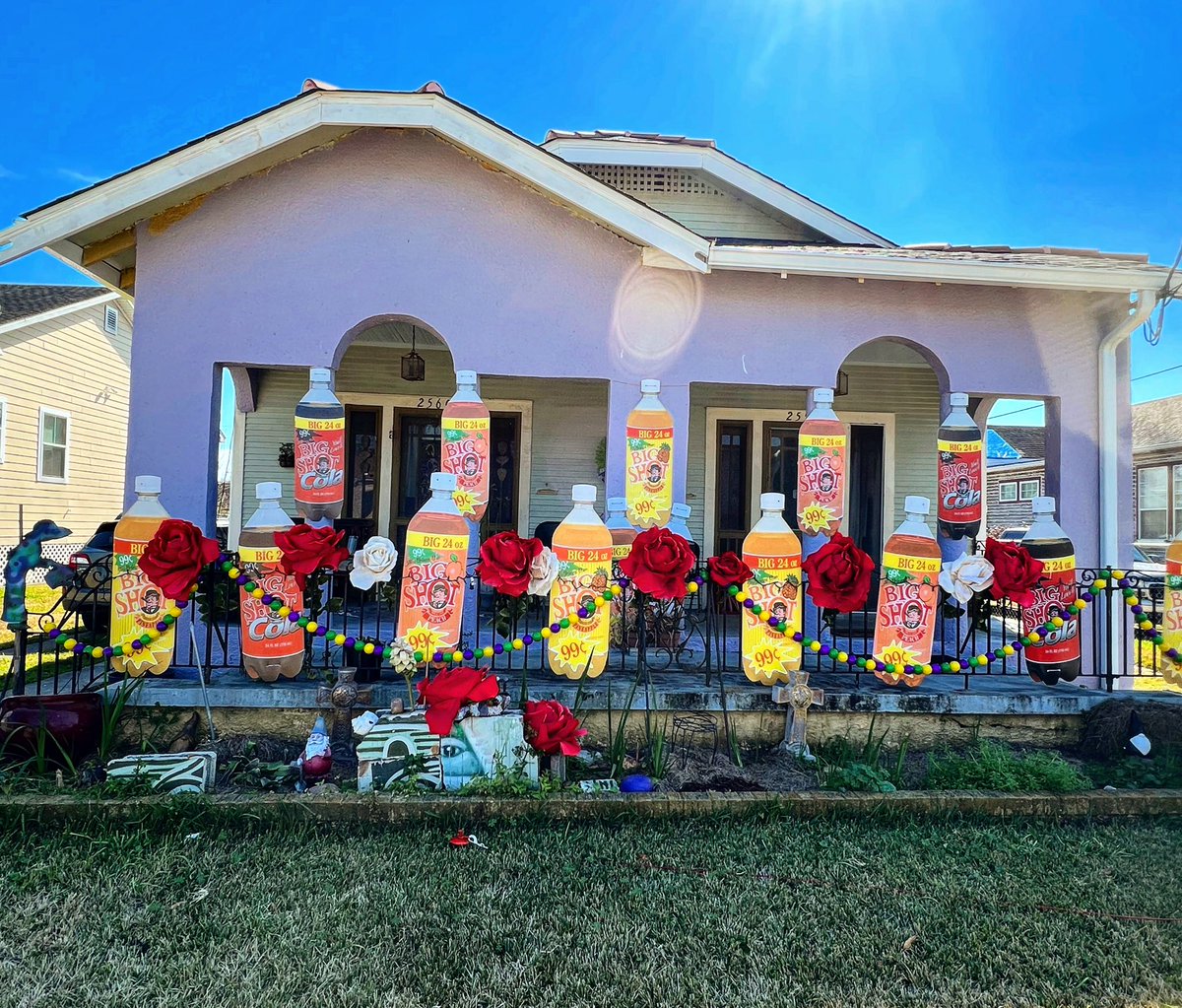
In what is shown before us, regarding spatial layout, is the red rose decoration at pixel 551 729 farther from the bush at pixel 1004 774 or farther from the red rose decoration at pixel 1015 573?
the red rose decoration at pixel 1015 573

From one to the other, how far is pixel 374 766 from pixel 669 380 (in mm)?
3546

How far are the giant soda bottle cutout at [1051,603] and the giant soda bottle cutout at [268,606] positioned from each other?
4684 millimetres

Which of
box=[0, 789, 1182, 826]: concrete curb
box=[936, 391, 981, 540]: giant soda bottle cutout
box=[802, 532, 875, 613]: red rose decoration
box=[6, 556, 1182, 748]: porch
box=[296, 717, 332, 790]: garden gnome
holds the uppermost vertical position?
box=[936, 391, 981, 540]: giant soda bottle cutout

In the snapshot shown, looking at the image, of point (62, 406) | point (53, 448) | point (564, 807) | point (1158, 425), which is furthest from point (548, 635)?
point (1158, 425)

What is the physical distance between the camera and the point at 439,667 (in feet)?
12.5

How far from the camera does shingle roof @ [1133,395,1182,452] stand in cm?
1850

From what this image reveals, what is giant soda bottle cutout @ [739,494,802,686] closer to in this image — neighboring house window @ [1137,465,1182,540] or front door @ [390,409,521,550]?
front door @ [390,409,521,550]

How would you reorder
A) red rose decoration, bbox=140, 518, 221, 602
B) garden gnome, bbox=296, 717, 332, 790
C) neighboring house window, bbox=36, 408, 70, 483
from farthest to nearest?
neighboring house window, bbox=36, 408, 70, 483
red rose decoration, bbox=140, 518, 221, 602
garden gnome, bbox=296, 717, 332, 790

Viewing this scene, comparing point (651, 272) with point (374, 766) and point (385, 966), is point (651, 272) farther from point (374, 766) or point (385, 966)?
point (385, 966)

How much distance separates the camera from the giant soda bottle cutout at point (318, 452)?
4500mm

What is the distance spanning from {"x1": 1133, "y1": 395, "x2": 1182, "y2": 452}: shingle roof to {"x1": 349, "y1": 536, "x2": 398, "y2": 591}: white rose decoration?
22.3 m

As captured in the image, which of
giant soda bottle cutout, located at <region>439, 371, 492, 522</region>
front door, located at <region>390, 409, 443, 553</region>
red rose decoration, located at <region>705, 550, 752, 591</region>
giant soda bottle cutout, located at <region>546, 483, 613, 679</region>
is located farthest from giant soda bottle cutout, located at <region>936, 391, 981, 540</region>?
front door, located at <region>390, 409, 443, 553</region>

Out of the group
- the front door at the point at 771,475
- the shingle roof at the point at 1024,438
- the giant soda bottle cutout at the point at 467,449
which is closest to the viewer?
the giant soda bottle cutout at the point at 467,449

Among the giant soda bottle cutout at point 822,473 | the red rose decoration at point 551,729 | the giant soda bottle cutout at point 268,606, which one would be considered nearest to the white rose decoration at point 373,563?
the giant soda bottle cutout at point 268,606
